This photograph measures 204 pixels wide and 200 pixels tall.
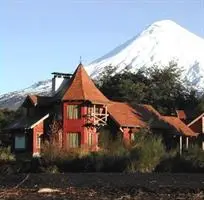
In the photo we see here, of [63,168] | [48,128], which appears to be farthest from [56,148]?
[48,128]

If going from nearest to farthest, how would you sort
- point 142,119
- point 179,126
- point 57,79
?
point 142,119 → point 179,126 → point 57,79

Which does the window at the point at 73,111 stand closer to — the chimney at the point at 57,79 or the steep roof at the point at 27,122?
the steep roof at the point at 27,122

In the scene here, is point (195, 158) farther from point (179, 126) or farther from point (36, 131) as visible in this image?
point (179, 126)

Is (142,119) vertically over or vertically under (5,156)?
over

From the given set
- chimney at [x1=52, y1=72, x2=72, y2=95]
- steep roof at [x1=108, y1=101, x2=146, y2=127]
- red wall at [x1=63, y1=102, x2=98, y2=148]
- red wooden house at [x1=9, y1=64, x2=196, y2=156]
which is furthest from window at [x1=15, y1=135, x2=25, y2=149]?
chimney at [x1=52, y1=72, x2=72, y2=95]

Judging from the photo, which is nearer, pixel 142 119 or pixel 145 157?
pixel 145 157

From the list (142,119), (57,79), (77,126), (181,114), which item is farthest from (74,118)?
(181,114)

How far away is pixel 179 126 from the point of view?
245ft

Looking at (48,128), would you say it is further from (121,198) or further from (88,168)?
(121,198)

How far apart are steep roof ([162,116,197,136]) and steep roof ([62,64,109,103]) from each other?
10417 mm

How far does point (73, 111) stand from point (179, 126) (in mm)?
15156

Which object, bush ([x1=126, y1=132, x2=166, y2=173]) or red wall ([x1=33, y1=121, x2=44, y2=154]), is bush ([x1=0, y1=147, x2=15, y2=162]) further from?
red wall ([x1=33, y1=121, x2=44, y2=154])

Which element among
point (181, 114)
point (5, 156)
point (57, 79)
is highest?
point (57, 79)

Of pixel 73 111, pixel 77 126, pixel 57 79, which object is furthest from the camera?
pixel 57 79
